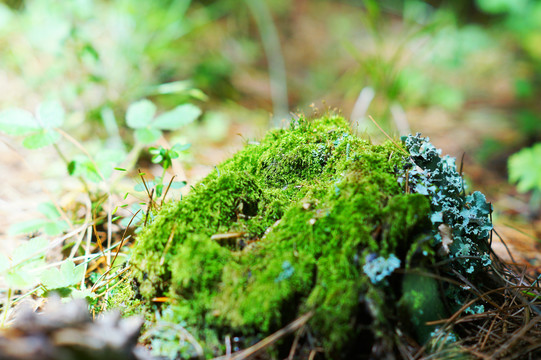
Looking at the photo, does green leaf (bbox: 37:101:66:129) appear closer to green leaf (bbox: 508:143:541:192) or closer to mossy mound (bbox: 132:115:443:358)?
mossy mound (bbox: 132:115:443:358)

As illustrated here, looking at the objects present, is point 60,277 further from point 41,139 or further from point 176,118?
point 176,118

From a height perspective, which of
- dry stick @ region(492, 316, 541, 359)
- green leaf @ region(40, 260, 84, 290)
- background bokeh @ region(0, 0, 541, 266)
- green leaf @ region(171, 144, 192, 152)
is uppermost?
background bokeh @ region(0, 0, 541, 266)

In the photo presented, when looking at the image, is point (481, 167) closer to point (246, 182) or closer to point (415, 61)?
point (415, 61)

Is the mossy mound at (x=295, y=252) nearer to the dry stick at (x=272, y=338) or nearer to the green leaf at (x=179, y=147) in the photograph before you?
the dry stick at (x=272, y=338)

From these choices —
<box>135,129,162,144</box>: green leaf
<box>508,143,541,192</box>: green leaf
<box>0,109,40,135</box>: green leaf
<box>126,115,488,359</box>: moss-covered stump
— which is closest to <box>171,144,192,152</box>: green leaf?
<box>135,129,162,144</box>: green leaf

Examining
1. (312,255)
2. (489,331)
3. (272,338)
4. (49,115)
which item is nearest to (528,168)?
(489,331)
